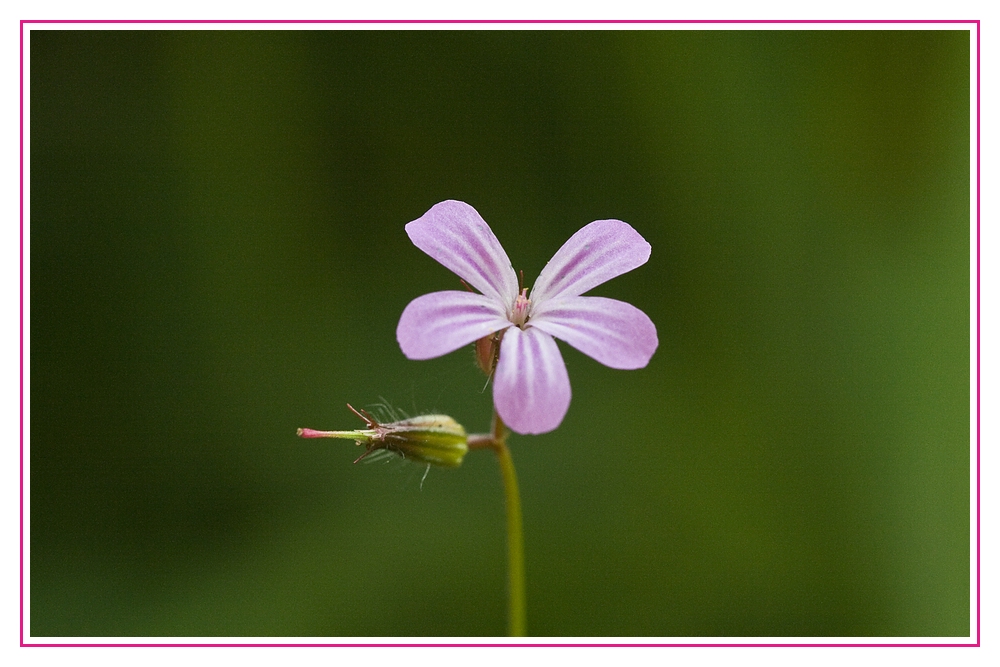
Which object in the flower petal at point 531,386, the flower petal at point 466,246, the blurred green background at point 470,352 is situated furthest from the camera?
the blurred green background at point 470,352

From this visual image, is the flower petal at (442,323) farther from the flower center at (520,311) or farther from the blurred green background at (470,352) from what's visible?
the blurred green background at (470,352)

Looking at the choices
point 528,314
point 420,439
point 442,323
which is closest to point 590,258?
point 528,314

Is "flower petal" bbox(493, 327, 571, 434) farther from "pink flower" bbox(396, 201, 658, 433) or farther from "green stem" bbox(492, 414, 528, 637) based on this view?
"green stem" bbox(492, 414, 528, 637)

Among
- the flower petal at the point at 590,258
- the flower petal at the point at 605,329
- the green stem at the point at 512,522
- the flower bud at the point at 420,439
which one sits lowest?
the green stem at the point at 512,522

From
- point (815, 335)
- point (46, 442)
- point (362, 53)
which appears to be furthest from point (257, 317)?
point (815, 335)

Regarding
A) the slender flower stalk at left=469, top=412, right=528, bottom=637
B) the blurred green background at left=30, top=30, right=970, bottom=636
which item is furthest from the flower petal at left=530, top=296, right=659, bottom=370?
the blurred green background at left=30, top=30, right=970, bottom=636

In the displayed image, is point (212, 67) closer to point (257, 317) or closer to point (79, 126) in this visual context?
point (79, 126)

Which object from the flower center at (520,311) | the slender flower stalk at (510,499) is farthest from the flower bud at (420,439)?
the flower center at (520,311)
